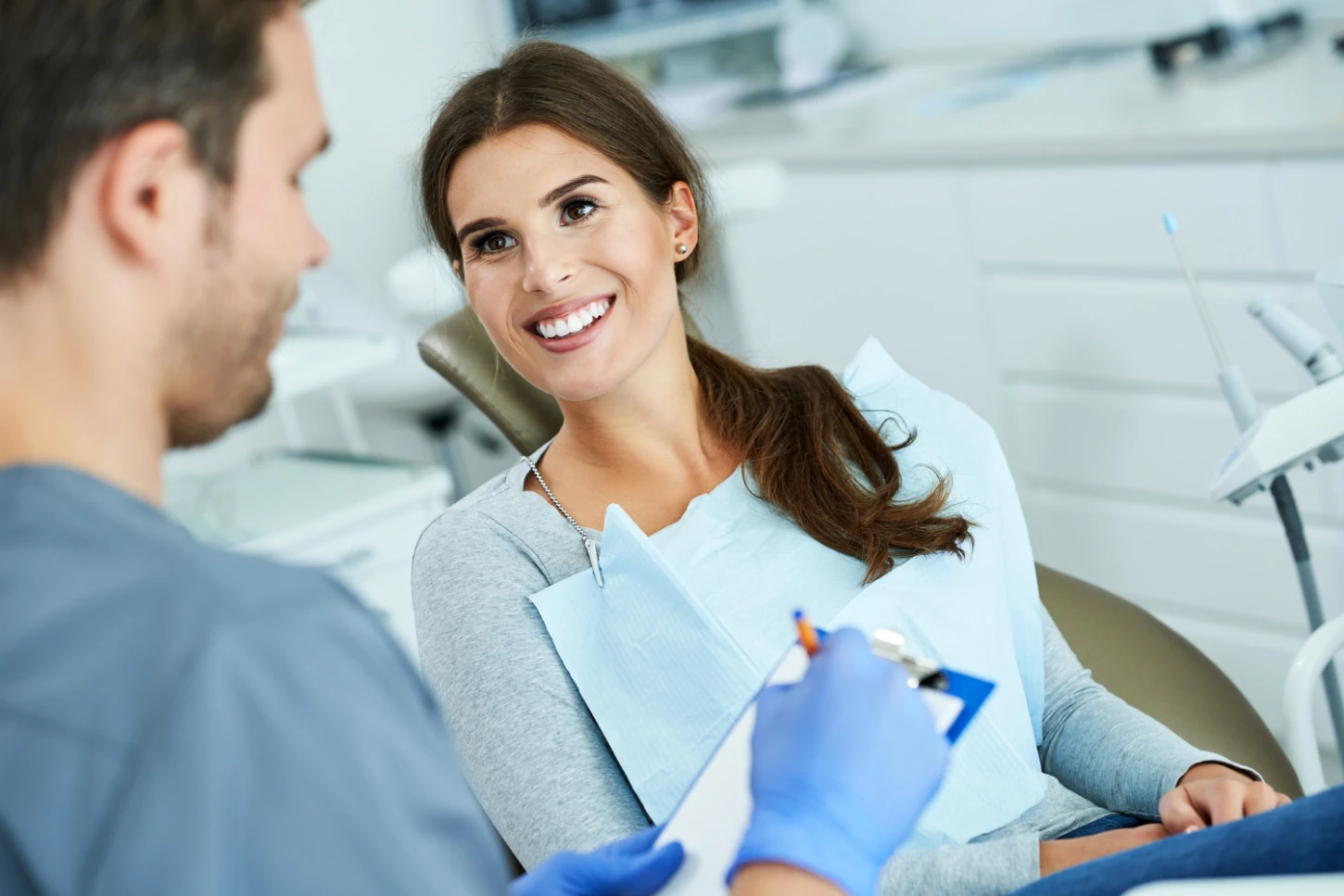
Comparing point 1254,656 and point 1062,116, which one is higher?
point 1062,116

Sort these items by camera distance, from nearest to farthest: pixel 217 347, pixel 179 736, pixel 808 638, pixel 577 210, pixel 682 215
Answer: pixel 179 736 → pixel 217 347 → pixel 808 638 → pixel 577 210 → pixel 682 215

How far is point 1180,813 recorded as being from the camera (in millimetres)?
1104

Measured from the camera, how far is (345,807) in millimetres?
559

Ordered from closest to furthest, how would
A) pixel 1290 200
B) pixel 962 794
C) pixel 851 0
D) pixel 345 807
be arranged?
pixel 345 807
pixel 962 794
pixel 1290 200
pixel 851 0

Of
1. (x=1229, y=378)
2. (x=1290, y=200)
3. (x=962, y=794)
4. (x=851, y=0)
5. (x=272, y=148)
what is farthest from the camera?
(x=851, y=0)

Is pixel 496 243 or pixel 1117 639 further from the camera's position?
pixel 1117 639

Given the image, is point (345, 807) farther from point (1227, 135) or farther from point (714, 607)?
point (1227, 135)

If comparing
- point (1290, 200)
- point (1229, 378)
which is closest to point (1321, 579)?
point (1290, 200)

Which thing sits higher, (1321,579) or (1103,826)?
(1103,826)

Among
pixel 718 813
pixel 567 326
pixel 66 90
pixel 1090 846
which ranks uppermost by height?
pixel 66 90

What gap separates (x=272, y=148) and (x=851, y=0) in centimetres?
299

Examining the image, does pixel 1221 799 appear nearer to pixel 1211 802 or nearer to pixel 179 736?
pixel 1211 802

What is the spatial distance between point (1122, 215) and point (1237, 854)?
4.64 feet

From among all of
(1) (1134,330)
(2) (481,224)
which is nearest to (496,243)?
(2) (481,224)
